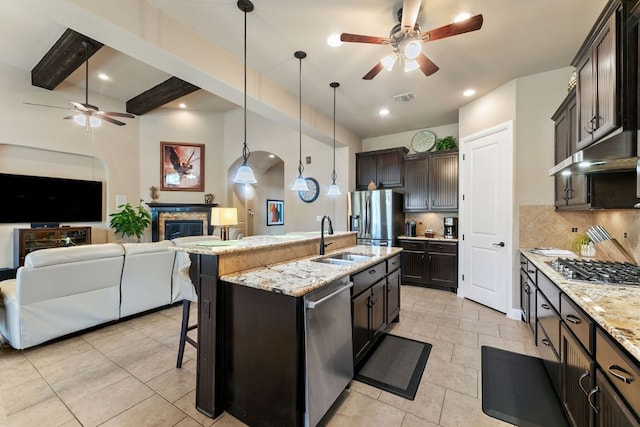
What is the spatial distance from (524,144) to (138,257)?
5.07 metres

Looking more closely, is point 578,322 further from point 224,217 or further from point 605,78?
point 224,217

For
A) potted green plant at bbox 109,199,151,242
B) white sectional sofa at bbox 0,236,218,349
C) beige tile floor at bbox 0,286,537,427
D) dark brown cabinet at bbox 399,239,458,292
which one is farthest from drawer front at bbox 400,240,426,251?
potted green plant at bbox 109,199,151,242

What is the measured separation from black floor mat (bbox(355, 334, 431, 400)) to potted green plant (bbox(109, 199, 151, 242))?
5.72 metres

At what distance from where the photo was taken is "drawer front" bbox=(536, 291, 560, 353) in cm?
179

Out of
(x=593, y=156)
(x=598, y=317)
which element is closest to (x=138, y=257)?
(x=598, y=317)

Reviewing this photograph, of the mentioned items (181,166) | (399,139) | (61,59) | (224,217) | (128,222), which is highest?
(61,59)

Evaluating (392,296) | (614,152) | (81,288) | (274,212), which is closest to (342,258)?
(392,296)

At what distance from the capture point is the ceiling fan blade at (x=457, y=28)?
69.5 inches

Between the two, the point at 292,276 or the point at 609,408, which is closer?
the point at 609,408

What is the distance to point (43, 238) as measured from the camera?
499 cm

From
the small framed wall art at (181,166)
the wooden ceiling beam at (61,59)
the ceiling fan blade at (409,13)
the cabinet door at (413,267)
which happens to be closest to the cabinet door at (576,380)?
the ceiling fan blade at (409,13)

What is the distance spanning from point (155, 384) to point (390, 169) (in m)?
4.88

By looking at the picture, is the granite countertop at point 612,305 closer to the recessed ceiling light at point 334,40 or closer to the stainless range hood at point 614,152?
the stainless range hood at point 614,152

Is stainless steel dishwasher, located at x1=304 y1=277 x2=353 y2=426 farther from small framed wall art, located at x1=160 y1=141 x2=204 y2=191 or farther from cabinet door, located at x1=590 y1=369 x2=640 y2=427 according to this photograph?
small framed wall art, located at x1=160 y1=141 x2=204 y2=191
